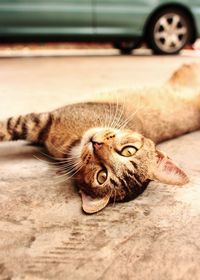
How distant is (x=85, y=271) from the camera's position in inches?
66.1

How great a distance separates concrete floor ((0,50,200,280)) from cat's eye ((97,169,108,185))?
0.44 ft

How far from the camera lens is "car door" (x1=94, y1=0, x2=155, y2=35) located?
26.1ft

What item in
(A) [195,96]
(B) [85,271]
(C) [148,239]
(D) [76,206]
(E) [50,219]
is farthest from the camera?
(A) [195,96]

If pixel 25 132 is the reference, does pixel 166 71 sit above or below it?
below

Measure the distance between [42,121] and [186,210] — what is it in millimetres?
1108

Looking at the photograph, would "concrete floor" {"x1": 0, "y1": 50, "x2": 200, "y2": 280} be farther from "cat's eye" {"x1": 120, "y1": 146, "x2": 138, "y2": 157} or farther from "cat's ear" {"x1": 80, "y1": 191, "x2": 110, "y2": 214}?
"cat's eye" {"x1": 120, "y1": 146, "x2": 138, "y2": 157}

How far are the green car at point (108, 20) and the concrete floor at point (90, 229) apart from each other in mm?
5035

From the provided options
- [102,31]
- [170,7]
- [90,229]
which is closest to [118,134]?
[90,229]

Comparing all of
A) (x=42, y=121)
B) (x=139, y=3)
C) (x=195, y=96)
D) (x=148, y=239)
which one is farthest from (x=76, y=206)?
(x=139, y=3)

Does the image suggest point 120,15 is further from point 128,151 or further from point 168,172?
point 168,172

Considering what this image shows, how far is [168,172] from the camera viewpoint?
2.22m

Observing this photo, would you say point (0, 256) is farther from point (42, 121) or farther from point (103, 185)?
point (42, 121)

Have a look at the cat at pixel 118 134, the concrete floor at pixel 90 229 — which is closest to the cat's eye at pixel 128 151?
the cat at pixel 118 134

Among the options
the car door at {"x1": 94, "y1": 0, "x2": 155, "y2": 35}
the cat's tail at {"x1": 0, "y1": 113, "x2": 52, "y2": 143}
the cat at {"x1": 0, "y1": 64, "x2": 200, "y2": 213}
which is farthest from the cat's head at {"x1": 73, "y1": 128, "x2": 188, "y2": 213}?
the car door at {"x1": 94, "y1": 0, "x2": 155, "y2": 35}
